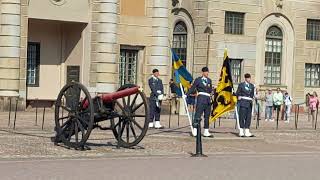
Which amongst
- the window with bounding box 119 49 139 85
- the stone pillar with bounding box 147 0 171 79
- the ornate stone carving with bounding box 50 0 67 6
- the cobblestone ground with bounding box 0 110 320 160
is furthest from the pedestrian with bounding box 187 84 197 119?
the ornate stone carving with bounding box 50 0 67 6

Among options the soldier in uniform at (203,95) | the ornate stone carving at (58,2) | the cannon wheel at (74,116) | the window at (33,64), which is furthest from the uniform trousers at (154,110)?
the window at (33,64)

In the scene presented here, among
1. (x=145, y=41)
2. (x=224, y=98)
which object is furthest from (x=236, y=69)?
(x=224, y=98)

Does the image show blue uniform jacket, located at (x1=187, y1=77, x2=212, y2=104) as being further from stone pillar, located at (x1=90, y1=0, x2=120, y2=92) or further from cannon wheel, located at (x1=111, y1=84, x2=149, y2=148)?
stone pillar, located at (x1=90, y1=0, x2=120, y2=92)

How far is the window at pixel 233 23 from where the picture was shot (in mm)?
39688

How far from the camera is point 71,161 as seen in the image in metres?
14.8

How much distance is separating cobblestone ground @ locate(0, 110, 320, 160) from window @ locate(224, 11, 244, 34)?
14572 millimetres

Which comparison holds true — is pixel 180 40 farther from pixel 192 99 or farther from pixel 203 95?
pixel 203 95

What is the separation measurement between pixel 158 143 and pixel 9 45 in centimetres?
1300

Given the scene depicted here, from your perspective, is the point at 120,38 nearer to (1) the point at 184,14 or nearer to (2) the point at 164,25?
(2) the point at 164,25

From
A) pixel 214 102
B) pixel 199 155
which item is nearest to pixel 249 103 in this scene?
pixel 214 102

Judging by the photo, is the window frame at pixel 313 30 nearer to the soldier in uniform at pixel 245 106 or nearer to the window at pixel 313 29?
the window at pixel 313 29

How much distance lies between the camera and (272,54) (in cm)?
4203

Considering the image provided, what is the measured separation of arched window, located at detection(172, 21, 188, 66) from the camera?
3994 centimetres

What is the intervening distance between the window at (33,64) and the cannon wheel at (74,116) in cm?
1649
